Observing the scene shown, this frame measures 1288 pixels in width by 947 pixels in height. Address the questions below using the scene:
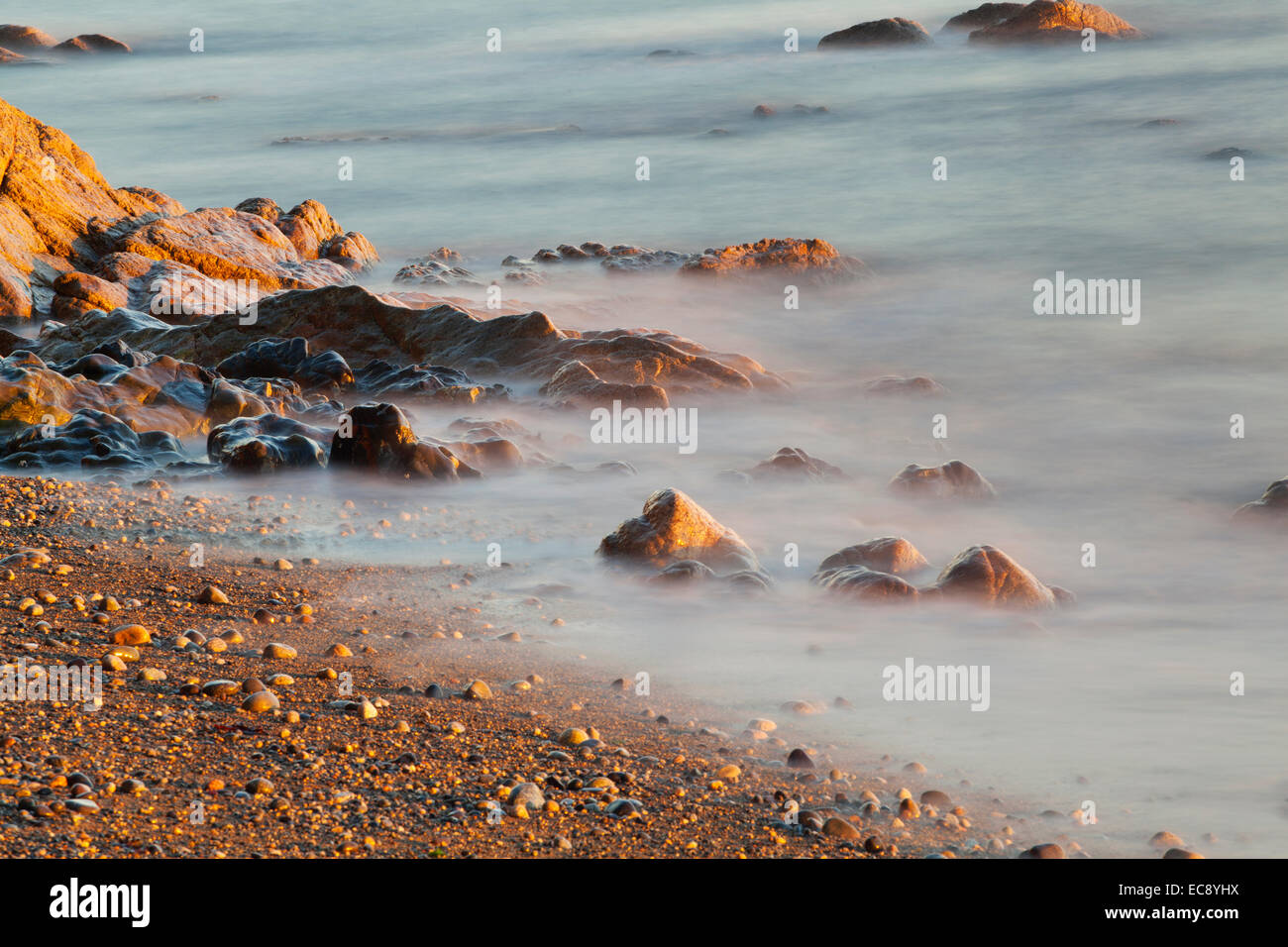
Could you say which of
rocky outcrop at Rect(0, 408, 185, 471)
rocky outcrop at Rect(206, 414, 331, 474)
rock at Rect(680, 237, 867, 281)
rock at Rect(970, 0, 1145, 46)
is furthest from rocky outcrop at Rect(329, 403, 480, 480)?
rock at Rect(970, 0, 1145, 46)

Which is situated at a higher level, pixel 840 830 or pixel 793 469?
pixel 793 469

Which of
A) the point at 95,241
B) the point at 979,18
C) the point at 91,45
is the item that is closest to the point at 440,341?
the point at 95,241

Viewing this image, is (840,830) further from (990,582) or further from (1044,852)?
(990,582)

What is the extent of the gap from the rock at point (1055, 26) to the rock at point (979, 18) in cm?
17

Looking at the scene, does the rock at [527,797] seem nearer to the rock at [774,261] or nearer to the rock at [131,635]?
the rock at [131,635]

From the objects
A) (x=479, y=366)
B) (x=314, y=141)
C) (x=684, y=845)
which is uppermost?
(x=314, y=141)

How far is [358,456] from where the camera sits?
6801mm

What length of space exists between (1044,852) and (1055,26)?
26.9 metres

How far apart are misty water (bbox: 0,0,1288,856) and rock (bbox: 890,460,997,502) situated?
Answer: 0.15 metres

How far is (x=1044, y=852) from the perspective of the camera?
11.1 ft

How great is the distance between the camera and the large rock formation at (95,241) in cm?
1053
